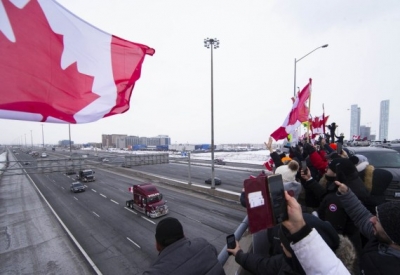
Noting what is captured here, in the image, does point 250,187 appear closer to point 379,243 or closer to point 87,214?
point 379,243

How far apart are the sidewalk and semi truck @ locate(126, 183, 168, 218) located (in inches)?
226

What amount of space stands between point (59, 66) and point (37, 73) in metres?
0.35

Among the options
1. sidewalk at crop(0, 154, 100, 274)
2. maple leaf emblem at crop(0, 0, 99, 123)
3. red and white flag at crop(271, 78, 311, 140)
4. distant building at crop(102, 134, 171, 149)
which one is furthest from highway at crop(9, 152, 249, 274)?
distant building at crop(102, 134, 171, 149)

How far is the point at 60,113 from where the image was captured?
3.25 metres

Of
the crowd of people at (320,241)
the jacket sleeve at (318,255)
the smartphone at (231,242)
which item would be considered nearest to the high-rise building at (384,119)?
the crowd of people at (320,241)

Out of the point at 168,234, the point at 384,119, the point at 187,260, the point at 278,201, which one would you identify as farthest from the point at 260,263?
the point at 384,119

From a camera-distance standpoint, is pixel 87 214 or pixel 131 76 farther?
pixel 87 214

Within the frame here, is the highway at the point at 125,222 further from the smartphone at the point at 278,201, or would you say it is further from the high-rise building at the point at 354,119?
the high-rise building at the point at 354,119

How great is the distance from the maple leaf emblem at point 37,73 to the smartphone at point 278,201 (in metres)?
3.26

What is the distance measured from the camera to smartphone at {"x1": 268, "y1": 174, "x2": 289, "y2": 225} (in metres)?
1.36

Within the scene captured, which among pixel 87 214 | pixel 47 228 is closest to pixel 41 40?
pixel 47 228

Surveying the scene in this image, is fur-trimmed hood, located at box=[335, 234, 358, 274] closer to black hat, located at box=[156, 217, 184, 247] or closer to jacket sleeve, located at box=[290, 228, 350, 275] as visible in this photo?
jacket sleeve, located at box=[290, 228, 350, 275]

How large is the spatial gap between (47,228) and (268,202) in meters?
19.3

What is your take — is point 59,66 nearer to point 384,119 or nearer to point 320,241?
point 320,241
